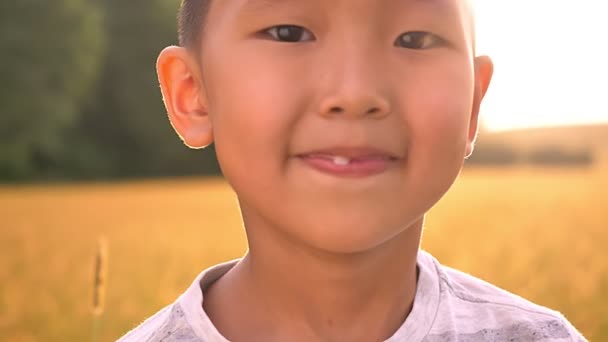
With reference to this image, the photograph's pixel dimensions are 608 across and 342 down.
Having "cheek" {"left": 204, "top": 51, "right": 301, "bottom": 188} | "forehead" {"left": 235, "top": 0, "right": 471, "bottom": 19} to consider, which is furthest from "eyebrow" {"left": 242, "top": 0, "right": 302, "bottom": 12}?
"cheek" {"left": 204, "top": 51, "right": 301, "bottom": 188}

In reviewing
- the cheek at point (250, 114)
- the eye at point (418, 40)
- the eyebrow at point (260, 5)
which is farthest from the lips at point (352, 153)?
the eyebrow at point (260, 5)

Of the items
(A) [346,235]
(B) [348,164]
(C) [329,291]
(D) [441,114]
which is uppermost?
(D) [441,114]

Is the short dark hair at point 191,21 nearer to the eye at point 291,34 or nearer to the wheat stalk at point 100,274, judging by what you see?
the eye at point 291,34

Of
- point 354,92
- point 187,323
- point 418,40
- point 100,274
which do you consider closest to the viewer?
point 354,92

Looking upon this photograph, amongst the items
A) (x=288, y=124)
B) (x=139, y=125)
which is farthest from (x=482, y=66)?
(x=139, y=125)

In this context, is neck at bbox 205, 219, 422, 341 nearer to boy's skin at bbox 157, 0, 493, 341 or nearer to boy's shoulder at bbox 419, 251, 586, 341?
boy's skin at bbox 157, 0, 493, 341

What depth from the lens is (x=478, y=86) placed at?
8.61ft

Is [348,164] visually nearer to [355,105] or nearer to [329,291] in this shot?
[355,105]

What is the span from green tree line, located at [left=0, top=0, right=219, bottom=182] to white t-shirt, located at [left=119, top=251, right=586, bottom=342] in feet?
72.7

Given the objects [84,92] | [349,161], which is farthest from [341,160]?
[84,92]

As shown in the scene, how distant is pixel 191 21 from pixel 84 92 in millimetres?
24366

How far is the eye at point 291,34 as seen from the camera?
2.21 meters

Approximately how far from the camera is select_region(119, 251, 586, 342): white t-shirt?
2506mm

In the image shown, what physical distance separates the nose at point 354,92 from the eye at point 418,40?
0.15 metres
